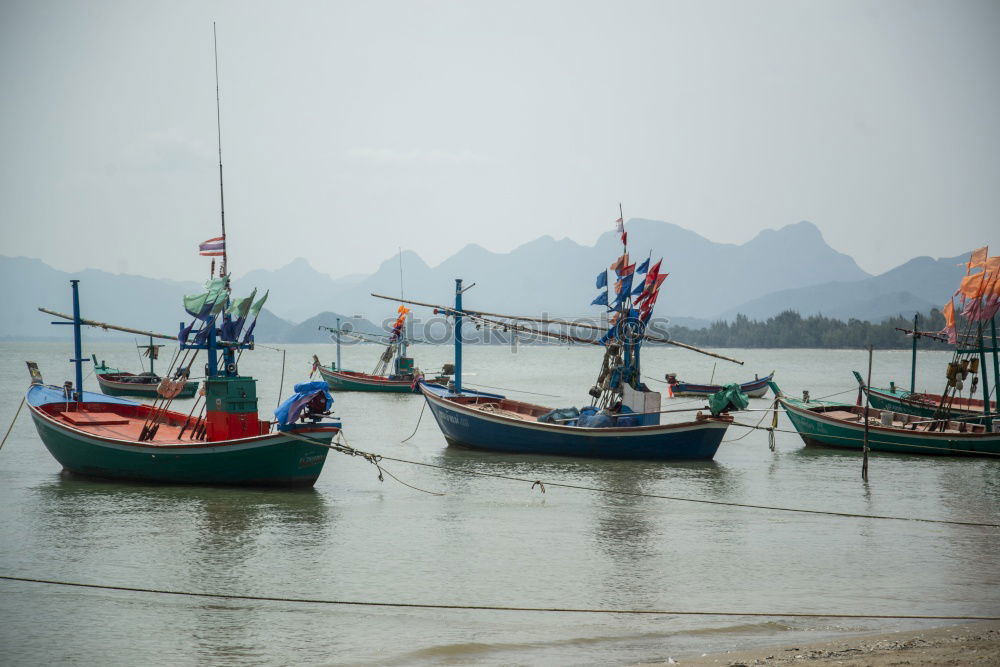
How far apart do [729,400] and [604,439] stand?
3978 millimetres

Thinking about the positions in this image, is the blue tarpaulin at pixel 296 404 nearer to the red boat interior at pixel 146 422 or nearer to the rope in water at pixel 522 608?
the red boat interior at pixel 146 422

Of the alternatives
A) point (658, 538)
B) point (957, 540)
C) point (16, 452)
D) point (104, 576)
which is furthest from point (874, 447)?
point (16, 452)

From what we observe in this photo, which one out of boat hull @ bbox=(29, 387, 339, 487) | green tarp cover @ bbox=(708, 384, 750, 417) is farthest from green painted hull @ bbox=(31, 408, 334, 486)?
green tarp cover @ bbox=(708, 384, 750, 417)

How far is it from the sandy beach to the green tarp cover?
14674 millimetres

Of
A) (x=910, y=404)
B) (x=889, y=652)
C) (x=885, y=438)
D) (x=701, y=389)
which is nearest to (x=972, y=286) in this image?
(x=885, y=438)

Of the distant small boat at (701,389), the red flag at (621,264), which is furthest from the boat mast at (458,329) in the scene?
the distant small boat at (701,389)

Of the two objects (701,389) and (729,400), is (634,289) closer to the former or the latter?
(729,400)

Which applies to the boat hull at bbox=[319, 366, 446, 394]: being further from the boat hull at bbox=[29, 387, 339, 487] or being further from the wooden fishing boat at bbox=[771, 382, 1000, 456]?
the boat hull at bbox=[29, 387, 339, 487]

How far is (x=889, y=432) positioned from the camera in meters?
28.7

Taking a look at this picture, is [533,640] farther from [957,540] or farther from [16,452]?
[16,452]

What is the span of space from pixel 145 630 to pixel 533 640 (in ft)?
17.4

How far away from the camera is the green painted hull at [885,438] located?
2766 cm

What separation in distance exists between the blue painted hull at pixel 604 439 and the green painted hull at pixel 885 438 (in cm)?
597

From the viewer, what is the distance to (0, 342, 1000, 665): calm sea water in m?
11.2
